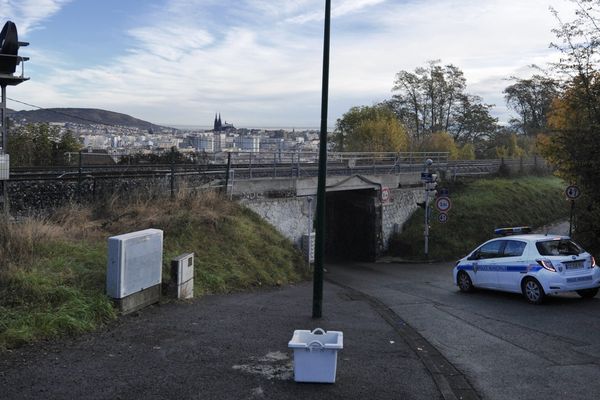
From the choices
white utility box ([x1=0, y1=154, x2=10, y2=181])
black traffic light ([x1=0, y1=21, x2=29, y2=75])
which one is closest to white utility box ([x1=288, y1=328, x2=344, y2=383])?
white utility box ([x1=0, y1=154, x2=10, y2=181])

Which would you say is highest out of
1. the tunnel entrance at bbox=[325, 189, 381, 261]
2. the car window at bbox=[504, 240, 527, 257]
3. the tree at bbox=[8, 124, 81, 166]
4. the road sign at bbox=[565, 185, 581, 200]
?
the tree at bbox=[8, 124, 81, 166]

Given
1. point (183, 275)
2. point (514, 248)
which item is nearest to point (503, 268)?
point (514, 248)

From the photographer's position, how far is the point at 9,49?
47.3 ft

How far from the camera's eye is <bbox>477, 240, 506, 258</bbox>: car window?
13961 millimetres

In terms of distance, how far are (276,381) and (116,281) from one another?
152 inches

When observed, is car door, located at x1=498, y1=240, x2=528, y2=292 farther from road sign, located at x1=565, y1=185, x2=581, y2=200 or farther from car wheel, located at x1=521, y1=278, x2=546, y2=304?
road sign, located at x1=565, y1=185, x2=581, y2=200

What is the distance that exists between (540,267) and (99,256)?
9.08 metres

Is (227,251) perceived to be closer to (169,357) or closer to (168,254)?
(168,254)

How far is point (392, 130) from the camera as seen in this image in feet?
182

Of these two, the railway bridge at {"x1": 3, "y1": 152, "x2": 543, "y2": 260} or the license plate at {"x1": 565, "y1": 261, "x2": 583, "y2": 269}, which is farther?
the railway bridge at {"x1": 3, "y1": 152, "x2": 543, "y2": 260}

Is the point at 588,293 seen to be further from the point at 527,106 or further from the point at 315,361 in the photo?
the point at 527,106

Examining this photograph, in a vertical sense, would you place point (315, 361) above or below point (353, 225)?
above

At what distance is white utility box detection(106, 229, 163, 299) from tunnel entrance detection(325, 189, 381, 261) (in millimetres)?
20442

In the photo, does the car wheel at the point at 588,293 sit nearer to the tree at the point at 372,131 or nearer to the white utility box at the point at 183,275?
the white utility box at the point at 183,275
